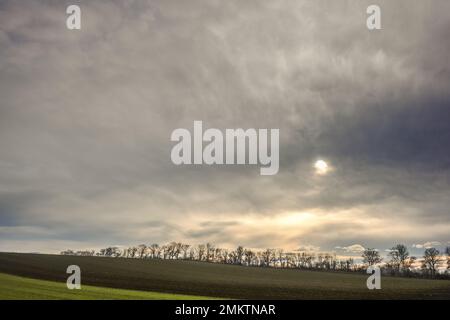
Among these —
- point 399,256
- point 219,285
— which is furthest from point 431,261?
point 219,285

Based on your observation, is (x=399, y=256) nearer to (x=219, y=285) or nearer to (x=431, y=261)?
(x=431, y=261)

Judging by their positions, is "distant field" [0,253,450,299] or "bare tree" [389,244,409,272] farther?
"bare tree" [389,244,409,272]

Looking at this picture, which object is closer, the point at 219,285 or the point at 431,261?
Answer: the point at 219,285

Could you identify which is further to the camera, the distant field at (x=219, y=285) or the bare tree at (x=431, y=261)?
the bare tree at (x=431, y=261)

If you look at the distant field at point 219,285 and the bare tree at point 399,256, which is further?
the bare tree at point 399,256

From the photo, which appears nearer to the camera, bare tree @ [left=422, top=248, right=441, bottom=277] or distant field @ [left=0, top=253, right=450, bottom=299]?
distant field @ [left=0, top=253, right=450, bottom=299]
